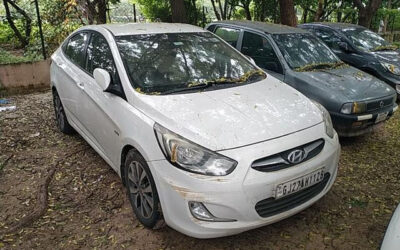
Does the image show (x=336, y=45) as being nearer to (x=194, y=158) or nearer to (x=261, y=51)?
(x=261, y=51)

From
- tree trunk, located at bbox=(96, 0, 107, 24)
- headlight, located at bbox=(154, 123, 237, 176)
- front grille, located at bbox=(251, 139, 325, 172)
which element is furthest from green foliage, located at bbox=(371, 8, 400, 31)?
headlight, located at bbox=(154, 123, 237, 176)

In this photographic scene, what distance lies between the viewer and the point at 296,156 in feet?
8.32

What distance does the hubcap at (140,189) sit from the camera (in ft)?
9.10

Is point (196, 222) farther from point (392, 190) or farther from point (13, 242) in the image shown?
point (392, 190)

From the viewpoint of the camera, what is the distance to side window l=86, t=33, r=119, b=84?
10.7 feet

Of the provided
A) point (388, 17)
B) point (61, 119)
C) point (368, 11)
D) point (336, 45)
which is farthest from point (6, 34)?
point (388, 17)

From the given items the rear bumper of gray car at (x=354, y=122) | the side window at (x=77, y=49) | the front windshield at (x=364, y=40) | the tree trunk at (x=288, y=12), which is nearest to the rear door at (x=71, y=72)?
the side window at (x=77, y=49)

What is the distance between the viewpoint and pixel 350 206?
3281mm

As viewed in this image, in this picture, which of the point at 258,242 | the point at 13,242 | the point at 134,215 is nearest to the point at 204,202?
the point at 258,242

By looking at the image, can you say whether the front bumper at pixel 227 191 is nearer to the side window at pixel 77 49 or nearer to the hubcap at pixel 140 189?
the hubcap at pixel 140 189

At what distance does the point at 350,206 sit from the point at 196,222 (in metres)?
1.72

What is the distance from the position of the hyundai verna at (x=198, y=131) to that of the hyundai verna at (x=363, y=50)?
3.91m

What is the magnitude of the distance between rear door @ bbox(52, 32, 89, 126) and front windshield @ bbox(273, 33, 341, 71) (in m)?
2.88

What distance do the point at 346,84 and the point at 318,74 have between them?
420 mm
